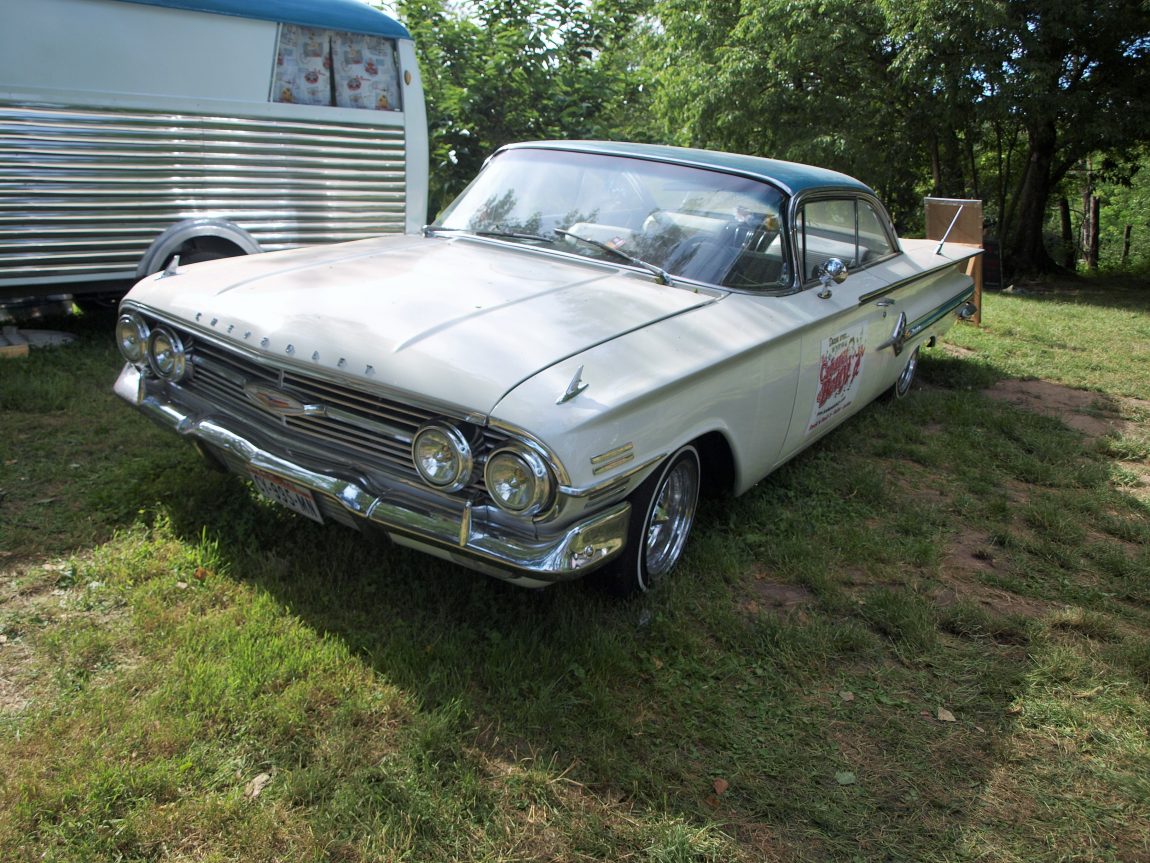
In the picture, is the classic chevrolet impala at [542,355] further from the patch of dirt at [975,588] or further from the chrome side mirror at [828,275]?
the patch of dirt at [975,588]

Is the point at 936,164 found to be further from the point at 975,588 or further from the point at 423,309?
the point at 423,309

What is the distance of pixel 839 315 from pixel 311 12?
169 inches

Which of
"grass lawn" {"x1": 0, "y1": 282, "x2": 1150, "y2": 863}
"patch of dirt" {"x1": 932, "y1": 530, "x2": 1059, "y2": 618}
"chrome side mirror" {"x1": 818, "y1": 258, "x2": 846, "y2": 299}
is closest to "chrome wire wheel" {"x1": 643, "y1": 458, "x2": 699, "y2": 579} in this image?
"grass lawn" {"x1": 0, "y1": 282, "x2": 1150, "y2": 863}

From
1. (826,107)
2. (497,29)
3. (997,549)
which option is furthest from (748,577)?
(826,107)

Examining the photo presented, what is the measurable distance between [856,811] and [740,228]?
2.25 m

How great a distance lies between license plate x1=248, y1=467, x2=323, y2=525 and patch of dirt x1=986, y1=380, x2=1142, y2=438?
4668mm

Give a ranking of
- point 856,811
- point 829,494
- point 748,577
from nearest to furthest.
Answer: point 856,811 < point 748,577 < point 829,494

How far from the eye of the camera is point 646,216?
3.78 metres

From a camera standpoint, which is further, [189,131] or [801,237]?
[189,131]

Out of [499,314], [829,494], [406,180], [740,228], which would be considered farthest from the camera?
[406,180]

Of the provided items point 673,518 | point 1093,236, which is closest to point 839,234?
point 673,518

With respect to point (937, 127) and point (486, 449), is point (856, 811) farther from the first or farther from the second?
point (937, 127)

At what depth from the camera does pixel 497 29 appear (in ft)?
38.0

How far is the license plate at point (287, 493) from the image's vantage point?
285cm
